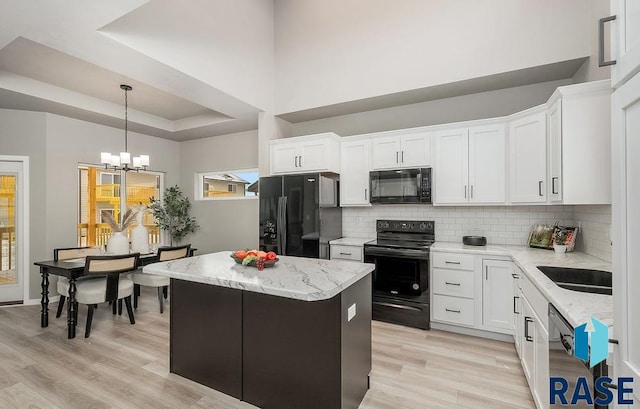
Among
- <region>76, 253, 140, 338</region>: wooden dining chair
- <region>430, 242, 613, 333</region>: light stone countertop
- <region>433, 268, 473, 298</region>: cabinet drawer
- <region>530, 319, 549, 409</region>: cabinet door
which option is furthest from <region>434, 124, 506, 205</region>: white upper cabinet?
<region>76, 253, 140, 338</region>: wooden dining chair

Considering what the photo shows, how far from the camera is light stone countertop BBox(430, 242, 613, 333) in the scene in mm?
1341

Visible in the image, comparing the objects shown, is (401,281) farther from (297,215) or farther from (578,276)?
(578,276)

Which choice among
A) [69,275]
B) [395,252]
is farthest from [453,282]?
[69,275]

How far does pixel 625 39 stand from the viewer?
2.96 ft

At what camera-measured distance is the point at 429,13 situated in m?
3.63

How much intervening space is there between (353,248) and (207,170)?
3789 millimetres

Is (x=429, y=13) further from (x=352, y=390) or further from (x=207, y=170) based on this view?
(x=207, y=170)

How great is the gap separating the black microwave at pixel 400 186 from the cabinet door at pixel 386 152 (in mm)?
91

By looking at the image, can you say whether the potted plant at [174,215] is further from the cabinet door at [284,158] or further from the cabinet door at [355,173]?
the cabinet door at [355,173]

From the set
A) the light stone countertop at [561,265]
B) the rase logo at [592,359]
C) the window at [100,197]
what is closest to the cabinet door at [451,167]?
the light stone countertop at [561,265]

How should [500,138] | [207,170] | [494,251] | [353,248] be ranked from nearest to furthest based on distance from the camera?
[494,251] → [500,138] → [353,248] → [207,170]

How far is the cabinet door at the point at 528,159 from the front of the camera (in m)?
2.91

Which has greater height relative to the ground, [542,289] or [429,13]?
[429,13]

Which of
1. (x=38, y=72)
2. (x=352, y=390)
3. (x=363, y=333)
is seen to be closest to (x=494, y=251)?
(x=363, y=333)
